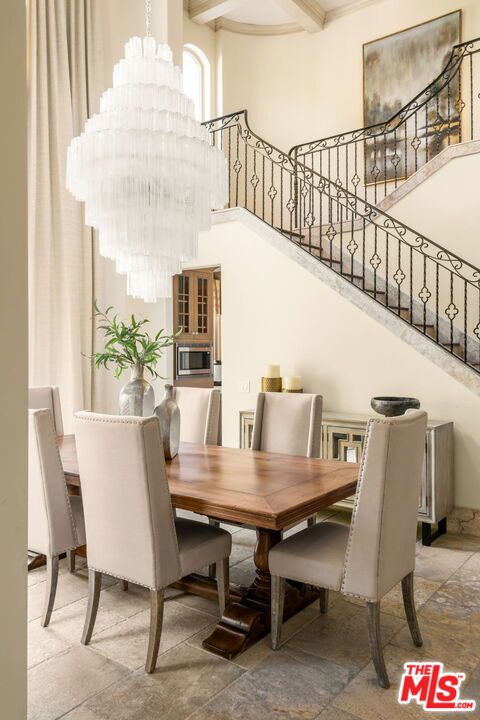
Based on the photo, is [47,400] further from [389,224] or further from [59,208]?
[389,224]

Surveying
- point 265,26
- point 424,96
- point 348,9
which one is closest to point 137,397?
point 424,96

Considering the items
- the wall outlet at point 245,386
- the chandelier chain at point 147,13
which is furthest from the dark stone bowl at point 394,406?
the chandelier chain at point 147,13

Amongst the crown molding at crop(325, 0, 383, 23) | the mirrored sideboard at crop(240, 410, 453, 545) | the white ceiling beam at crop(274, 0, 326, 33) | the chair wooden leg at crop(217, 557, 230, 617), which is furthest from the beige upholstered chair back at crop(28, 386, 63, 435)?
the crown molding at crop(325, 0, 383, 23)

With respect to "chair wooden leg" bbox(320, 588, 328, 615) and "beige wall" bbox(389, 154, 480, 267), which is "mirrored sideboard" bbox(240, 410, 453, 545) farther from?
"beige wall" bbox(389, 154, 480, 267)

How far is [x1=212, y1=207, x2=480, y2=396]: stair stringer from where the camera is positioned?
13.5 ft

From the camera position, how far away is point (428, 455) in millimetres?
3811

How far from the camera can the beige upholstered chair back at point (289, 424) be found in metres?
3.30

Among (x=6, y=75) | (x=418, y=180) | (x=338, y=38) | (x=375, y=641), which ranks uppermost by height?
(x=338, y=38)

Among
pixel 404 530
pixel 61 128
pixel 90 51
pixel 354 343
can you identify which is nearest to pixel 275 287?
pixel 354 343

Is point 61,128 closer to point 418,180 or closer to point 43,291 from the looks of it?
point 43,291

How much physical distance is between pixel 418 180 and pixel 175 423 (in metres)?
3.92

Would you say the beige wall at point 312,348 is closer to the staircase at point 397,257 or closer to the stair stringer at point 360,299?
the stair stringer at point 360,299

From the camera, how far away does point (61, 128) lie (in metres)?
5.10

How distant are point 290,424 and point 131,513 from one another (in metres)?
1.41
